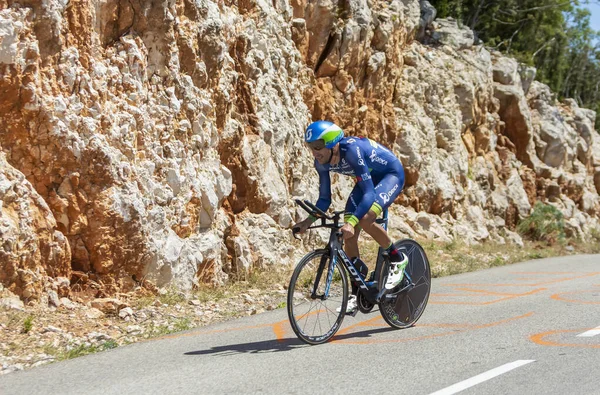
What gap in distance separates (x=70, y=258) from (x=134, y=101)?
2.42 meters

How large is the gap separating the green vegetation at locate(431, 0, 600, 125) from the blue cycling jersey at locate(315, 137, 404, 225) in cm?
2280

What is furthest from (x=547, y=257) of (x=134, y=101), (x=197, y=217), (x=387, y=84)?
(x=134, y=101)

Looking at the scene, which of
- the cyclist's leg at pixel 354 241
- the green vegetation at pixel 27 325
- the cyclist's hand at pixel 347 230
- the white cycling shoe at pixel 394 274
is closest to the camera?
the cyclist's hand at pixel 347 230

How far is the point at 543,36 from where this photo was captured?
37969 mm

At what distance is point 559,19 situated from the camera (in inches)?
1502

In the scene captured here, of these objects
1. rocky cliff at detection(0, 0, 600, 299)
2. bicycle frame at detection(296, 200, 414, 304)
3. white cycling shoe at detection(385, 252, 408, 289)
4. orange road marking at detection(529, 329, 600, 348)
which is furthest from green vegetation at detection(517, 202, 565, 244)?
bicycle frame at detection(296, 200, 414, 304)

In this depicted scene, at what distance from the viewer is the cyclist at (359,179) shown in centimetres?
670

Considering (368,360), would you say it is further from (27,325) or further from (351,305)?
(27,325)

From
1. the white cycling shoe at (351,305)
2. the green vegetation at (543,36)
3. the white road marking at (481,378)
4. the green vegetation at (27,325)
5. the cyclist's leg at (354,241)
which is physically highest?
the green vegetation at (543,36)

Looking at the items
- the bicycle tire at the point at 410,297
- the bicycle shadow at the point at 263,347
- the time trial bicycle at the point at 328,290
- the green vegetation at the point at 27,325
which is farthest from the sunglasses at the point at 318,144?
the green vegetation at the point at 27,325

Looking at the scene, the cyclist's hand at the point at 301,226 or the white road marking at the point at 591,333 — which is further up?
the cyclist's hand at the point at 301,226

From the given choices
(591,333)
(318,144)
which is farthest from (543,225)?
(318,144)

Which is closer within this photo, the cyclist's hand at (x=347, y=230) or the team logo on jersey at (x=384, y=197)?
the cyclist's hand at (x=347, y=230)

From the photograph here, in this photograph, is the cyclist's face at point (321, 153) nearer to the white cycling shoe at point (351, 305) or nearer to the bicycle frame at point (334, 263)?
the bicycle frame at point (334, 263)
